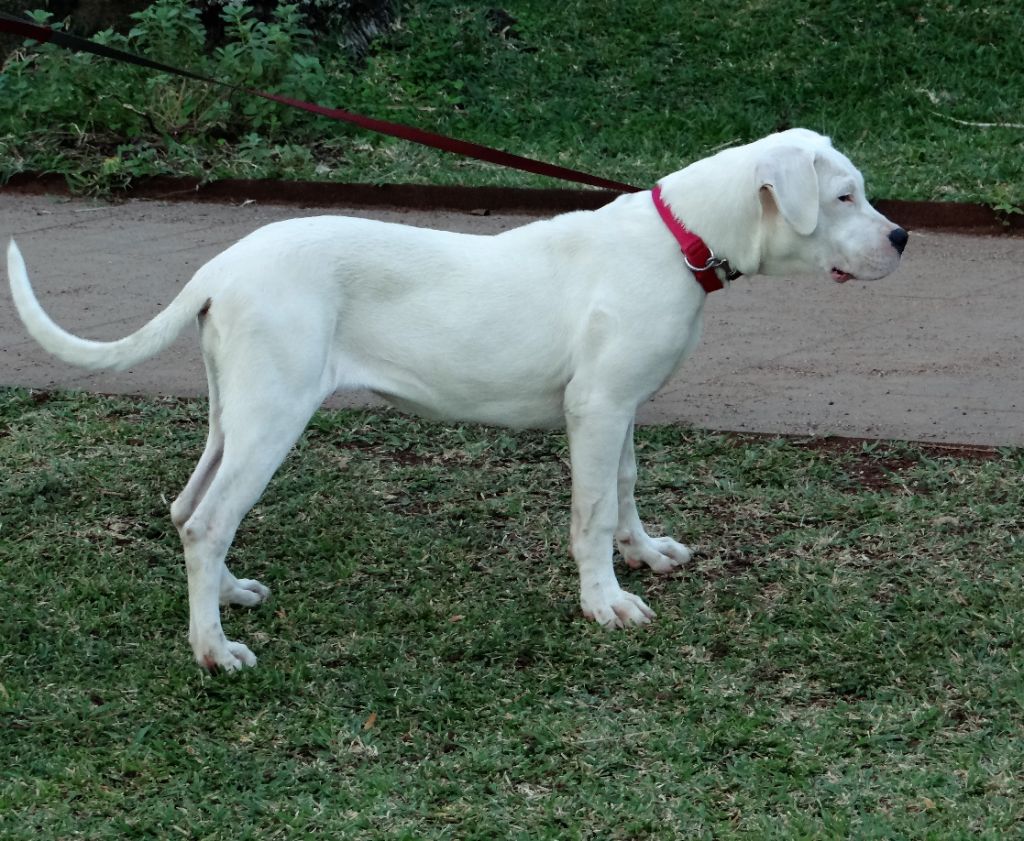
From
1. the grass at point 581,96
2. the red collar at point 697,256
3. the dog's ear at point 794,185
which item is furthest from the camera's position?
the grass at point 581,96

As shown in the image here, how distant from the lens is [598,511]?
13.6 feet

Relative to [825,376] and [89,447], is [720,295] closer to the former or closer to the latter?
[825,376]

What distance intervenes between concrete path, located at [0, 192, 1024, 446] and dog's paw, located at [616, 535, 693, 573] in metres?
1.14

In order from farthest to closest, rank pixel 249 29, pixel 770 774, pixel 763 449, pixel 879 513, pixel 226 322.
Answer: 1. pixel 249 29
2. pixel 763 449
3. pixel 879 513
4. pixel 226 322
5. pixel 770 774

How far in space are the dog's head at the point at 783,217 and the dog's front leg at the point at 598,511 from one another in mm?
582

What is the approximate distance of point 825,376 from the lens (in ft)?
20.1

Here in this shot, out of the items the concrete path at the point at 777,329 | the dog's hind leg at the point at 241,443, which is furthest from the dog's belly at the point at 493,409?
the concrete path at the point at 777,329

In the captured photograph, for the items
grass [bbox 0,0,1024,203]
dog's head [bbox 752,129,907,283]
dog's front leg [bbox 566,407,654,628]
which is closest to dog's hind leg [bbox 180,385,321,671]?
dog's front leg [bbox 566,407,654,628]

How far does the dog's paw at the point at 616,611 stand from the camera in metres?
4.19

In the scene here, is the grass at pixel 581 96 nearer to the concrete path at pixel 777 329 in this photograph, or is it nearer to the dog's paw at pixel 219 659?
the concrete path at pixel 777 329

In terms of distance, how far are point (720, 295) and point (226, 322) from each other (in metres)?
3.66

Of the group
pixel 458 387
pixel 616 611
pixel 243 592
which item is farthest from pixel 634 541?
pixel 243 592

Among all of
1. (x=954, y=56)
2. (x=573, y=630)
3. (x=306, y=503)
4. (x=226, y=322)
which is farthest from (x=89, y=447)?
(x=954, y=56)

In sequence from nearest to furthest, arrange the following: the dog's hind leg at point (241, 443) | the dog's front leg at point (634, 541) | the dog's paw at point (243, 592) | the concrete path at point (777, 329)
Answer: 1. the dog's hind leg at point (241, 443)
2. the dog's paw at point (243, 592)
3. the dog's front leg at point (634, 541)
4. the concrete path at point (777, 329)
